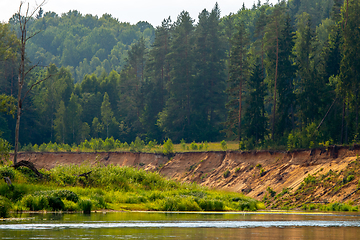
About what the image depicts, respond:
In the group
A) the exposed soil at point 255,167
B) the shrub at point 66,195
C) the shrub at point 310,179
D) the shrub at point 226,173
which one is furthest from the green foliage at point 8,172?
the shrub at point 226,173

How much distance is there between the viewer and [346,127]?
51938mm

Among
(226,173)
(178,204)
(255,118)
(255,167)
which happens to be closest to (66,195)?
(178,204)

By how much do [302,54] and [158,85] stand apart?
140 ft

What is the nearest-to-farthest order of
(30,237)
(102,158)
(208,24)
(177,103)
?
(30,237)
(102,158)
(177,103)
(208,24)

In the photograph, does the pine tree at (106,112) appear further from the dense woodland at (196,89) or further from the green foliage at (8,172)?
→ the green foliage at (8,172)

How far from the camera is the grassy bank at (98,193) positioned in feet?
68.6

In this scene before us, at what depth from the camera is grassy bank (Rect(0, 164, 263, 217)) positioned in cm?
2092

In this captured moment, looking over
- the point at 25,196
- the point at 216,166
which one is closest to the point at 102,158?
the point at 216,166

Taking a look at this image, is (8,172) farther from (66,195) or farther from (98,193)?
(98,193)

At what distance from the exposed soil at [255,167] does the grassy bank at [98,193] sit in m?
3.10

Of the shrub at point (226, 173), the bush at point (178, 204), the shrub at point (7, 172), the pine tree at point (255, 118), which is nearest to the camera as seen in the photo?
the shrub at point (7, 172)

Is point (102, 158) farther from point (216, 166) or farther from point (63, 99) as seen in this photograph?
point (63, 99)

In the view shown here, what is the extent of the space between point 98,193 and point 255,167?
1275 inches

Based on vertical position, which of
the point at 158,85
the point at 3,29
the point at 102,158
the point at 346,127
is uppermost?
the point at 3,29
